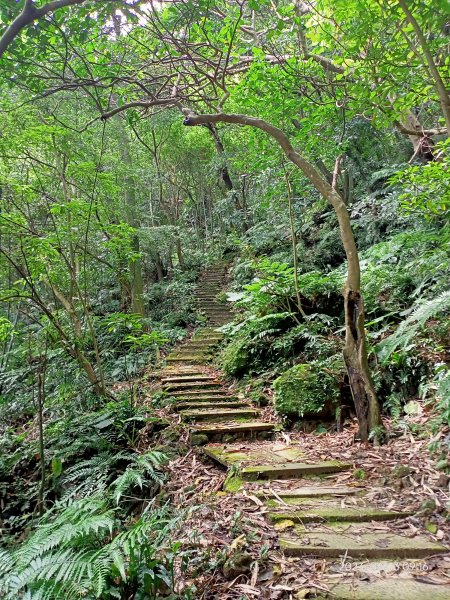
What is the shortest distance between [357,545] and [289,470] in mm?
1097

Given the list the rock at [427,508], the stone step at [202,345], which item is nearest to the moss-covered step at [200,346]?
the stone step at [202,345]

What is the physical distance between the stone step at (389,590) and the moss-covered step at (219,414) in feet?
9.72

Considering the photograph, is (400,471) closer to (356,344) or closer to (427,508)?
(427,508)

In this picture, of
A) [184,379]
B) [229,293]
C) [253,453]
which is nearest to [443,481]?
[253,453]

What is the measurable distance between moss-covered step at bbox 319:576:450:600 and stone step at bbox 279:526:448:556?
220 mm

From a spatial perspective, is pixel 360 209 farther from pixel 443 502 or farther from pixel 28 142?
pixel 443 502

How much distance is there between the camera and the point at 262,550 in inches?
87.9

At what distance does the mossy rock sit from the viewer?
448 centimetres

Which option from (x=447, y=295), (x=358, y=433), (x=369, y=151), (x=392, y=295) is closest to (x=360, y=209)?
(x=369, y=151)

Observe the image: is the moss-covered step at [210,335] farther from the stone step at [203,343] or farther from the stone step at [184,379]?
the stone step at [184,379]

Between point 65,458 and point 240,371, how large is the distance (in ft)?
8.87

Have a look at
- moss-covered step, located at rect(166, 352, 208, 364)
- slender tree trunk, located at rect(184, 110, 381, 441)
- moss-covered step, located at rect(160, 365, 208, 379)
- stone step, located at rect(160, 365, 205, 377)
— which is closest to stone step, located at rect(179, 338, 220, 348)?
moss-covered step, located at rect(166, 352, 208, 364)

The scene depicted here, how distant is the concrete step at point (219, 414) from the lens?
15.9 ft

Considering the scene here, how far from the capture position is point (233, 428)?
14.7 ft
